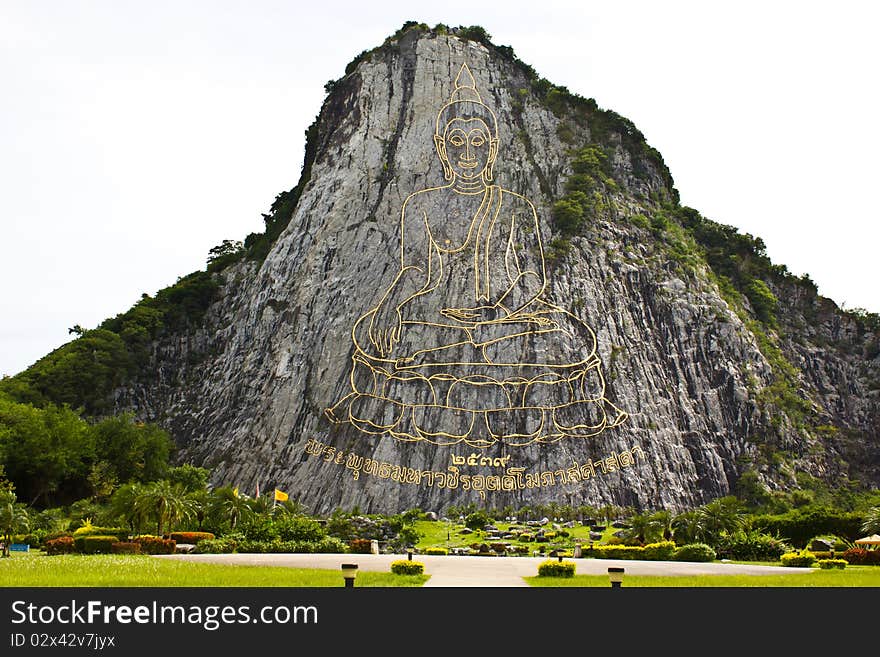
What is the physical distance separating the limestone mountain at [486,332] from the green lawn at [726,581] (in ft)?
68.2

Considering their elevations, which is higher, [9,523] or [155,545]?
[9,523]

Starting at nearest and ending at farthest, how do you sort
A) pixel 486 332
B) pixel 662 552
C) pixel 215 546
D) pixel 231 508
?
pixel 662 552 → pixel 215 546 → pixel 231 508 → pixel 486 332

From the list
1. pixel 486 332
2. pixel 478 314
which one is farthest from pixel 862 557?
pixel 478 314

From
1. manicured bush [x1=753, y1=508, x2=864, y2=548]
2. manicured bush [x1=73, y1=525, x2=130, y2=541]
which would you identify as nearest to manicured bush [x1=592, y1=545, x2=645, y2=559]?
manicured bush [x1=753, y1=508, x2=864, y2=548]

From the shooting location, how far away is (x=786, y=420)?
153 ft

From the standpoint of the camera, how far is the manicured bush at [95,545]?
24.2 m

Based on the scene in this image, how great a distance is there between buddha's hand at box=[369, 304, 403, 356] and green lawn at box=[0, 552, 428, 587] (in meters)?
22.4

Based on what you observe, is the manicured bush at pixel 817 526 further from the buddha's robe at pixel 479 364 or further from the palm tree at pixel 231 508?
the palm tree at pixel 231 508

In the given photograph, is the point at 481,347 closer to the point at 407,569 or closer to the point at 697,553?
the point at 697,553

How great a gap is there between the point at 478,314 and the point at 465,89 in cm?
1948

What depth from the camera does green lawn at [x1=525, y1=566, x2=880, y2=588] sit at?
1655cm

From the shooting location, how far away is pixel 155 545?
81.0ft

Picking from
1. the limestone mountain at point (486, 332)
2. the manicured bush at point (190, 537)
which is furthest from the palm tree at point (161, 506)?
the limestone mountain at point (486, 332)
